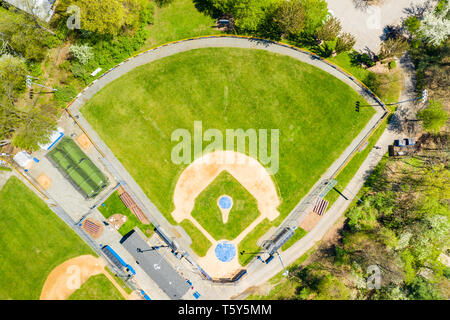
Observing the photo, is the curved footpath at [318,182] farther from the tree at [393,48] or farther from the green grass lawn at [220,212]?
the tree at [393,48]

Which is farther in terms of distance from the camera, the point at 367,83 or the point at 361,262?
the point at 367,83

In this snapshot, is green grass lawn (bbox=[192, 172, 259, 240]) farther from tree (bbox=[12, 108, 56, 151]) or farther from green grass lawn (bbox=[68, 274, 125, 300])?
tree (bbox=[12, 108, 56, 151])

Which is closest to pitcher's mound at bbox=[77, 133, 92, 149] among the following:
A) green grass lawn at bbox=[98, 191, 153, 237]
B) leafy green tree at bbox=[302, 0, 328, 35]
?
green grass lawn at bbox=[98, 191, 153, 237]

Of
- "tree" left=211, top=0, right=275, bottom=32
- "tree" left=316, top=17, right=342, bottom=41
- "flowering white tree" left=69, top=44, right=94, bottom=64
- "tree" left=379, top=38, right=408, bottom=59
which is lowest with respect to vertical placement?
"tree" left=379, top=38, right=408, bottom=59

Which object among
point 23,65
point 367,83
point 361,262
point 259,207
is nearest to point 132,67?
point 23,65
